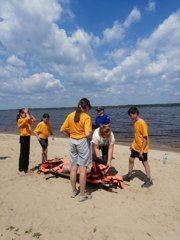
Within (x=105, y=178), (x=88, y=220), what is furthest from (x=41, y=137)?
(x=88, y=220)

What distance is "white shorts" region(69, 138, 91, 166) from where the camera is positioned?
5039mm

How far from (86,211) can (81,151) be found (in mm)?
1204

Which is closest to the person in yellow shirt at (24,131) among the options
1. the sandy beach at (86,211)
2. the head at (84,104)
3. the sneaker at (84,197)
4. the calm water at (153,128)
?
the sandy beach at (86,211)

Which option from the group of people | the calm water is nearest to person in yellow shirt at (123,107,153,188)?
the group of people

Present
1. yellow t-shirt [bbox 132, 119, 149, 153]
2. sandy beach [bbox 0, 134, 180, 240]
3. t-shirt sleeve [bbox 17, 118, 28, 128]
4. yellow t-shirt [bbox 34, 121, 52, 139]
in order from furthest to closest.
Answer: yellow t-shirt [bbox 34, 121, 52, 139] → t-shirt sleeve [bbox 17, 118, 28, 128] → yellow t-shirt [bbox 132, 119, 149, 153] → sandy beach [bbox 0, 134, 180, 240]

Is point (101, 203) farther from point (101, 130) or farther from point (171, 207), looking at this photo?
point (101, 130)

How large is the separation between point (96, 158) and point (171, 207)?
238 centimetres

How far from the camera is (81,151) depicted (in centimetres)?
505

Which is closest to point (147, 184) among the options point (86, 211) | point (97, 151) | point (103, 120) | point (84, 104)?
point (97, 151)

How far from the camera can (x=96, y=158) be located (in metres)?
6.69

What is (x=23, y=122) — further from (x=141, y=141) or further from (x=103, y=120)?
(x=141, y=141)

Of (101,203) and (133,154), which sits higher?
(133,154)

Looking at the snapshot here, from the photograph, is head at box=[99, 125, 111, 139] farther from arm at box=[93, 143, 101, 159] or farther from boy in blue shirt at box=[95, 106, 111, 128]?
boy in blue shirt at box=[95, 106, 111, 128]

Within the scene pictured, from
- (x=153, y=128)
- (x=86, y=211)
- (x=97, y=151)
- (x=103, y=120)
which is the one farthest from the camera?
(x=153, y=128)
